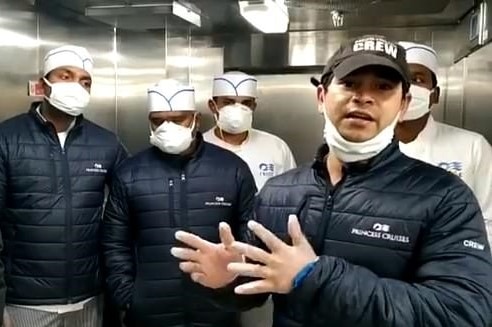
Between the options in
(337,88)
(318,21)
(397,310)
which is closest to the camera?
(397,310)

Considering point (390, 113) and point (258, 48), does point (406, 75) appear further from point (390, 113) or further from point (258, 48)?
point (258, 48)

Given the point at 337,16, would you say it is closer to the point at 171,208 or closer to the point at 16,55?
the point at 171,208

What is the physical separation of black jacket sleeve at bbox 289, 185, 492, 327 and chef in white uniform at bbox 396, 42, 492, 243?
0.88m

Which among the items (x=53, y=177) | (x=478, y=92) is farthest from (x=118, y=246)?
(x=478, y=92)

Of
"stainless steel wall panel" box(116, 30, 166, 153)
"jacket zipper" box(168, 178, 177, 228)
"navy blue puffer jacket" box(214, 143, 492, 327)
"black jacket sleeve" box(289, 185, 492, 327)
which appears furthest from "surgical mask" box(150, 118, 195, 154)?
"stainless steel wall panel" box(116, 30, 166, 153)

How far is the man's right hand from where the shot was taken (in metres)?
1.08

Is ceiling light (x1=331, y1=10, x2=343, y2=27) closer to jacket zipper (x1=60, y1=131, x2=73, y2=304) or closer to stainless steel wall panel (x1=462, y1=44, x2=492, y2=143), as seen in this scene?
stainless steel wall panel (x1=462, y1=44, x2=492, y2=143)

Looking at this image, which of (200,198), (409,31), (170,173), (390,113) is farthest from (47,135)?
(409,31)

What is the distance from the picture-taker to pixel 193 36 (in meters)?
3.66

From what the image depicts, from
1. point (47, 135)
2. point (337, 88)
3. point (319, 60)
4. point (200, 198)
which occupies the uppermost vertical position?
point (319, 60)

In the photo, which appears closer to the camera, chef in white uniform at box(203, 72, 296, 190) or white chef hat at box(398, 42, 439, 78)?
white chef hat at box(398, 42, 439, 78)

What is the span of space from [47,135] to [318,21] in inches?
70.7

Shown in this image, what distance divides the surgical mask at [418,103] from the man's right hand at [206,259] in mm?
1025

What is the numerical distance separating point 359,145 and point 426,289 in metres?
0.30
